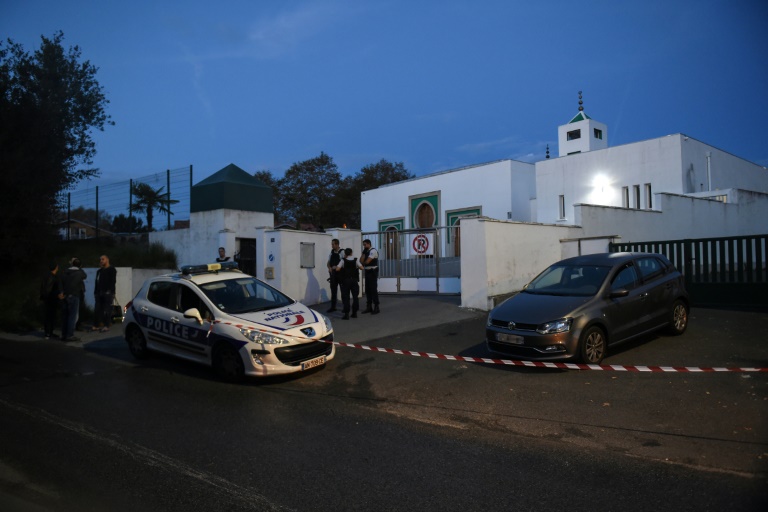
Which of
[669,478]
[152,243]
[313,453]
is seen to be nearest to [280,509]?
[313,453]

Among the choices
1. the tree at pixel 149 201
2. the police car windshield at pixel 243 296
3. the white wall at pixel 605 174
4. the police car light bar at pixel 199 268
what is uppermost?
the white wall at pixel 605 174

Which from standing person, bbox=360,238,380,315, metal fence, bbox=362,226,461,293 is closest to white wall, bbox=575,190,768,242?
metal fence, bbox=362,226,461,293

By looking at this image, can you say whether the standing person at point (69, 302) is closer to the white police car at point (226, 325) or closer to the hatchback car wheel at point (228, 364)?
the white police car at point (226, 325)

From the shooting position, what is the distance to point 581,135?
105 feet

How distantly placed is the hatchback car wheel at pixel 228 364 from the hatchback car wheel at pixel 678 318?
7.11 metres

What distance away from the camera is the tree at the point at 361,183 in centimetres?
4422

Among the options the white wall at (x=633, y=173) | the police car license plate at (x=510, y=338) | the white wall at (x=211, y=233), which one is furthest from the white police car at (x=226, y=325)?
the white wall at (x=633, y=173)

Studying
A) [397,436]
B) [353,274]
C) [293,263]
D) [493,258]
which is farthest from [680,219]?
[397,436]

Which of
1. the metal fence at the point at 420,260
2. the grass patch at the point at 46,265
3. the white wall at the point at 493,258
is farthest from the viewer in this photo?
the metal fence at the point at 420,260

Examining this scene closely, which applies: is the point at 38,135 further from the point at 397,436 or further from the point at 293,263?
the point at 397,436

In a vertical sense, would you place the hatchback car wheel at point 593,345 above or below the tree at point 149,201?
below

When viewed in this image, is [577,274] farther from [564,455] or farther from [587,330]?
[564,455]

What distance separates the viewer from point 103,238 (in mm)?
21188

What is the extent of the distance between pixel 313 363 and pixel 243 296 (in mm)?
1786
